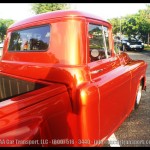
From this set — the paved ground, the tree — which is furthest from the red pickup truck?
the tree

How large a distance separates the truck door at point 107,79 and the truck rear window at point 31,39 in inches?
23.8

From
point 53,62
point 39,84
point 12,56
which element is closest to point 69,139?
point 39,84

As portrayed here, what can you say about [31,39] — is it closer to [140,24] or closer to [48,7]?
[48,7]

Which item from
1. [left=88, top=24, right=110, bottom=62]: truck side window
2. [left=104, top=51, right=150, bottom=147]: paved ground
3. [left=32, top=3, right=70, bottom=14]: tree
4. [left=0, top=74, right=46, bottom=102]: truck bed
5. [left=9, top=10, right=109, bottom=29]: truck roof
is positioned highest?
[left=32, top=3, right=70, bottom=14]: tree

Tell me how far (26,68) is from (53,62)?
47 cm

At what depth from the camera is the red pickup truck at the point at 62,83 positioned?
211 centimetres

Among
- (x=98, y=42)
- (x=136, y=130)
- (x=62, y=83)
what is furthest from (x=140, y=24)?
(x=62, y=83)

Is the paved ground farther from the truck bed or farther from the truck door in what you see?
the truck bed

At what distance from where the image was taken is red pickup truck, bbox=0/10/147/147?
2105 millimetres

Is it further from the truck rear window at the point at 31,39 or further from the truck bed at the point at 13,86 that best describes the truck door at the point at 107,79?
the truck bed at the point at 13,86

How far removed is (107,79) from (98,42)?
27.4 inches

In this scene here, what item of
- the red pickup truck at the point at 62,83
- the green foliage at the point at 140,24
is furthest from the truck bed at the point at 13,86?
the green foliage at the point at 140,24

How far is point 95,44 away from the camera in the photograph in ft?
11.0

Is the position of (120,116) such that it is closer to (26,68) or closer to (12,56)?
(26,68)
